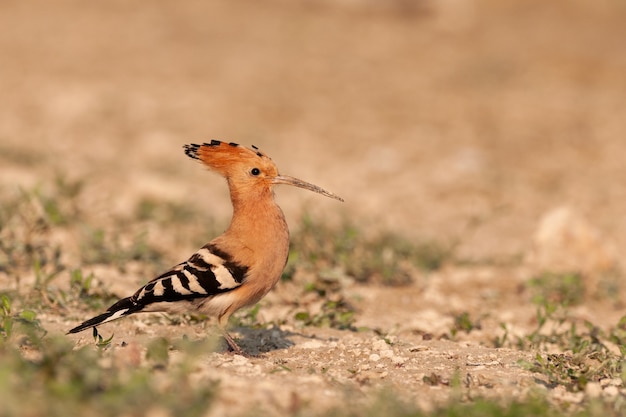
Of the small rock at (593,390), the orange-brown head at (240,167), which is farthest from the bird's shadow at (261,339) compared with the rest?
the small rock at (593,390)

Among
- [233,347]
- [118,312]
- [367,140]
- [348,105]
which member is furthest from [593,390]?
[348,105]

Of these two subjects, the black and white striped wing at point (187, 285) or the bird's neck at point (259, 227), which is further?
the bird's neck at point (259, 227)

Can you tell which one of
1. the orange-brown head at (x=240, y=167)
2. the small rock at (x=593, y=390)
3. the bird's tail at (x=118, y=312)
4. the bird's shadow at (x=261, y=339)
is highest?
the orange-brown head at (x=240, y=167)

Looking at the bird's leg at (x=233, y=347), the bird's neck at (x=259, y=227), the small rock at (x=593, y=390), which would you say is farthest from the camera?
the bird's neck at (x=259, y=227)

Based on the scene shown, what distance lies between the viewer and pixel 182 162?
9.82m

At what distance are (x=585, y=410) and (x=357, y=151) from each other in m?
7.11

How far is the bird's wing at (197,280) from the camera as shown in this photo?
4.16 metres

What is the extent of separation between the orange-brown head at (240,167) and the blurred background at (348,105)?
2.97 metres

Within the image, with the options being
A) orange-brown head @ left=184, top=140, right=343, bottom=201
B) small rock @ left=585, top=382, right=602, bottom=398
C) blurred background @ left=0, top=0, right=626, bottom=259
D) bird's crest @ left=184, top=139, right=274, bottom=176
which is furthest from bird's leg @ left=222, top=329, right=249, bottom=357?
blurred background @ left=0, top=0, right=626, bottom=259

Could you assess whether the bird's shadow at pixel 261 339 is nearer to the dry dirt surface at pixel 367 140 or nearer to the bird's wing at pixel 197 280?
the dry dirt surface at pixel 367 140

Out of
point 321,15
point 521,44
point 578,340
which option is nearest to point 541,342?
point 578,340

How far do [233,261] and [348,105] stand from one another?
777 cm

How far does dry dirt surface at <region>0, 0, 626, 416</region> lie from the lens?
4.51 meters

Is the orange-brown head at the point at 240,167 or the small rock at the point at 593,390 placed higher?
the orange-brown head at the point at 240,167
